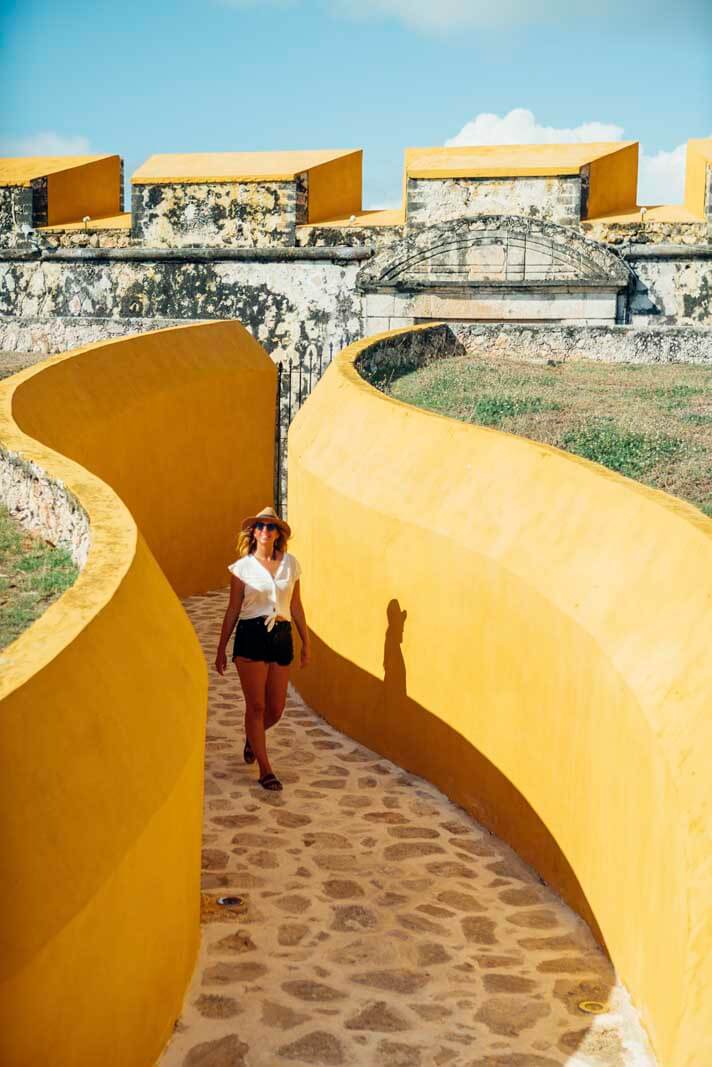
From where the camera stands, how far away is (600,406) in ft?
31.5

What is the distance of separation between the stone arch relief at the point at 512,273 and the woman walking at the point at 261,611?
869 cm

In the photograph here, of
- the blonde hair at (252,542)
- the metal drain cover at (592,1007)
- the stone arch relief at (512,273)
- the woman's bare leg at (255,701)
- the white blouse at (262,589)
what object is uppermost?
the stone arch relief at (512,273)

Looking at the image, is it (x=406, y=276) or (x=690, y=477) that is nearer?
(x=690, y=477)

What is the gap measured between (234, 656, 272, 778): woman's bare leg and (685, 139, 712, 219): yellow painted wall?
1122cm

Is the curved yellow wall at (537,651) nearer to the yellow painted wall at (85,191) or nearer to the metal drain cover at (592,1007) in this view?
the metal drain cover at (592,1007)

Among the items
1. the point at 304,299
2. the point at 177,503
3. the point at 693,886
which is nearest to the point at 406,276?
the point at 304,299

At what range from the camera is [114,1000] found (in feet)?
12.7

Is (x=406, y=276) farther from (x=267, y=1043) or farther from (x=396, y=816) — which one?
(x=267, y=1043)

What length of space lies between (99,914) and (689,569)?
2.36 metres

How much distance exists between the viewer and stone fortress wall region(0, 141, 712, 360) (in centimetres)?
1504

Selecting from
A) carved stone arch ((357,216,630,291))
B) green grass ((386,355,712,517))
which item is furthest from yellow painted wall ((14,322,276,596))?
carved stone arch ((357,216,630,291))

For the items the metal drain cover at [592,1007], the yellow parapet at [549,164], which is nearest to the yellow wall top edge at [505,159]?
the yellow parapet at [549,164]

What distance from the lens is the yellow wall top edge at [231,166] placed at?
1770 cm

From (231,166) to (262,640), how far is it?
12609 millimetres
